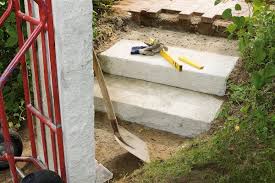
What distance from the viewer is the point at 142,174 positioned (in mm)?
3080

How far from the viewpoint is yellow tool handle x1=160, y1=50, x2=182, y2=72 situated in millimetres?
3861

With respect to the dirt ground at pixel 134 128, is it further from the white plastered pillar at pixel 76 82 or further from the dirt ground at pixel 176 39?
the white plastered pillar at pixel 76 82

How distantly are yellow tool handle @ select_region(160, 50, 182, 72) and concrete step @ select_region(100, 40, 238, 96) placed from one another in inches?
1.4

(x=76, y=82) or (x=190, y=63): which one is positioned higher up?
(x=76, y=82)

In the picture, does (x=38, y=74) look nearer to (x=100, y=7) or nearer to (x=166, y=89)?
(x=166, y=89)

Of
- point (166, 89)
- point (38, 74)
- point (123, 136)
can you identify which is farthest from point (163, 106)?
point (38, 74)

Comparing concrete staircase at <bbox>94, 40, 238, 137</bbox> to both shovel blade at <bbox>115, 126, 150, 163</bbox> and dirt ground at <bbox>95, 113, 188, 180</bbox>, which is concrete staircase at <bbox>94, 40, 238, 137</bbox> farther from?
shovel blade at <bbox>115, 126, 150, 163</bbox>

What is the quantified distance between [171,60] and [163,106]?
0.52m

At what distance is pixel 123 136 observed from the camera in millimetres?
3557

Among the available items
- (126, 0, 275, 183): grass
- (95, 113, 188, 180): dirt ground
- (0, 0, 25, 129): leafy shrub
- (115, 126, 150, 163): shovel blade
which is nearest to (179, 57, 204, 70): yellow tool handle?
(126, 0, 275, 183): grass

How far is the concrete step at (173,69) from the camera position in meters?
3.81

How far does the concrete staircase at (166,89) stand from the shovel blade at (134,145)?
0.29 meters

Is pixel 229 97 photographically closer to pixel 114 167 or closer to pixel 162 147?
pixel 162 147

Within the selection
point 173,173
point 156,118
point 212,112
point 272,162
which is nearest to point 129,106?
point 156,118
